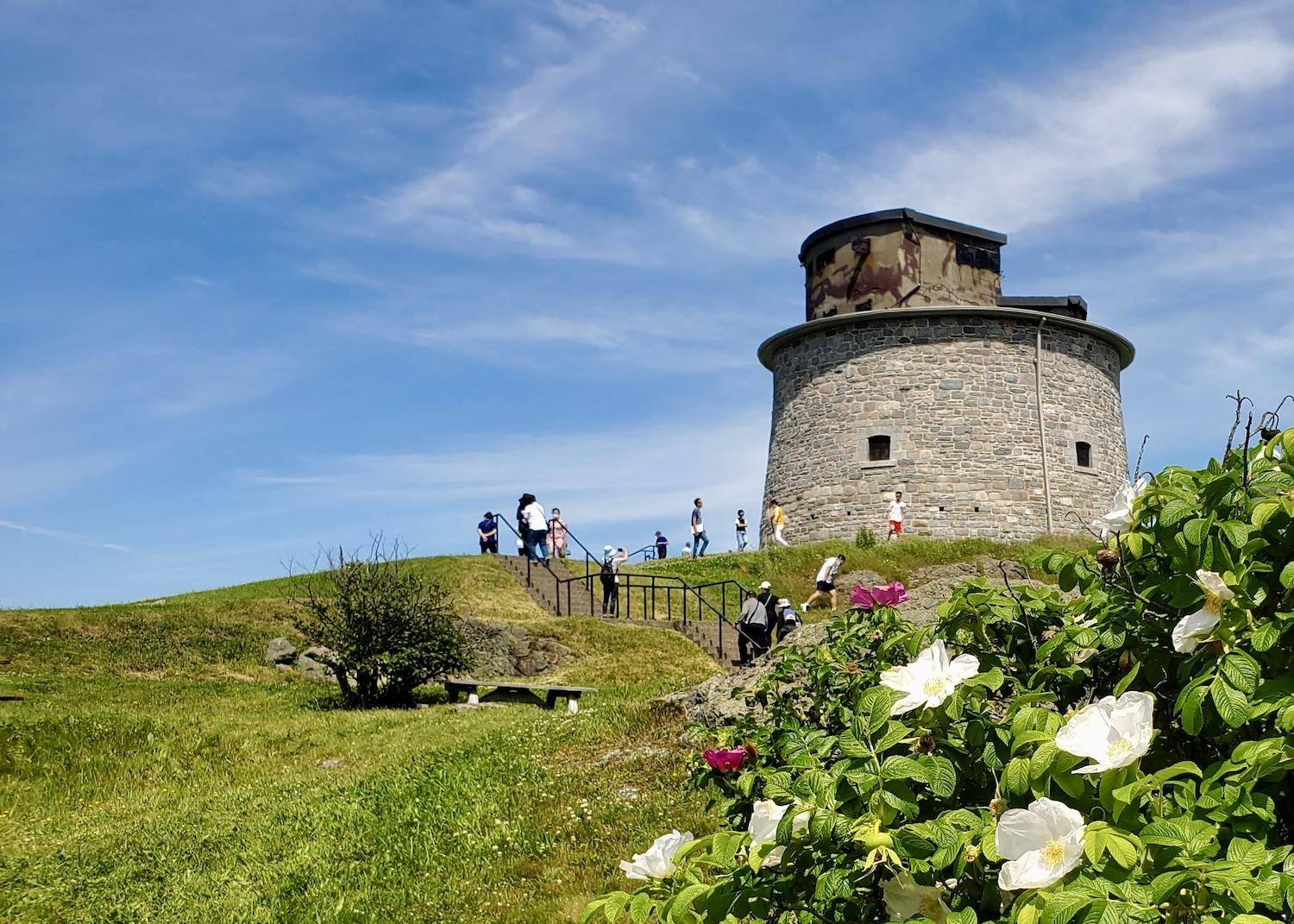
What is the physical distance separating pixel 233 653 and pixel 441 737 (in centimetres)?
927

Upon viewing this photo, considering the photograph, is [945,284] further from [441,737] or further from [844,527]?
[441,737]

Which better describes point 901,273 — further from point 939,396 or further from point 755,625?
point 755,625

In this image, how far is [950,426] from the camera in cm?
2936

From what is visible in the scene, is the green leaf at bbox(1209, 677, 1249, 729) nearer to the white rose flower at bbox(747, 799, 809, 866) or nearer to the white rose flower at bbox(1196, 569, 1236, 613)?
the white rose flower at bbox(1196, 569, 1236, 613)

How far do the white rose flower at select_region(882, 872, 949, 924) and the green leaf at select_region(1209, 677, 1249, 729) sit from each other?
0.77 meters

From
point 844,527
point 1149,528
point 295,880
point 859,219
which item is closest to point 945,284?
point 859,219

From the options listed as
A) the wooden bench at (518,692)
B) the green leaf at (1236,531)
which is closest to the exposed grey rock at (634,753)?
the wooden bench at (518,692)

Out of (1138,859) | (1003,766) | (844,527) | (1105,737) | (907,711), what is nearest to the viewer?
(1138,859)

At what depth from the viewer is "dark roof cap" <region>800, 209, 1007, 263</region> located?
99.9 feet

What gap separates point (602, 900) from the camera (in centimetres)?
305

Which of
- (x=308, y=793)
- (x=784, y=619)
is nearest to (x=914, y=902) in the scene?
(x=308, y=793)

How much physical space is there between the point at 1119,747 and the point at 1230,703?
0.27 meters

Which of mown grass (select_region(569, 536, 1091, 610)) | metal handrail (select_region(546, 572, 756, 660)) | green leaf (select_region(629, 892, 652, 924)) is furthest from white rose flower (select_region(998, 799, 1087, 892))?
mown grass (select_region(569, 536, 1091, 610))

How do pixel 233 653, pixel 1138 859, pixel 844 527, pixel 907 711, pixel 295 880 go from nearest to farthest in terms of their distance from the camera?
pixel 1138 859, pixel 907 711, pixel 295 880, pixel 233 653, pixel 844 527
